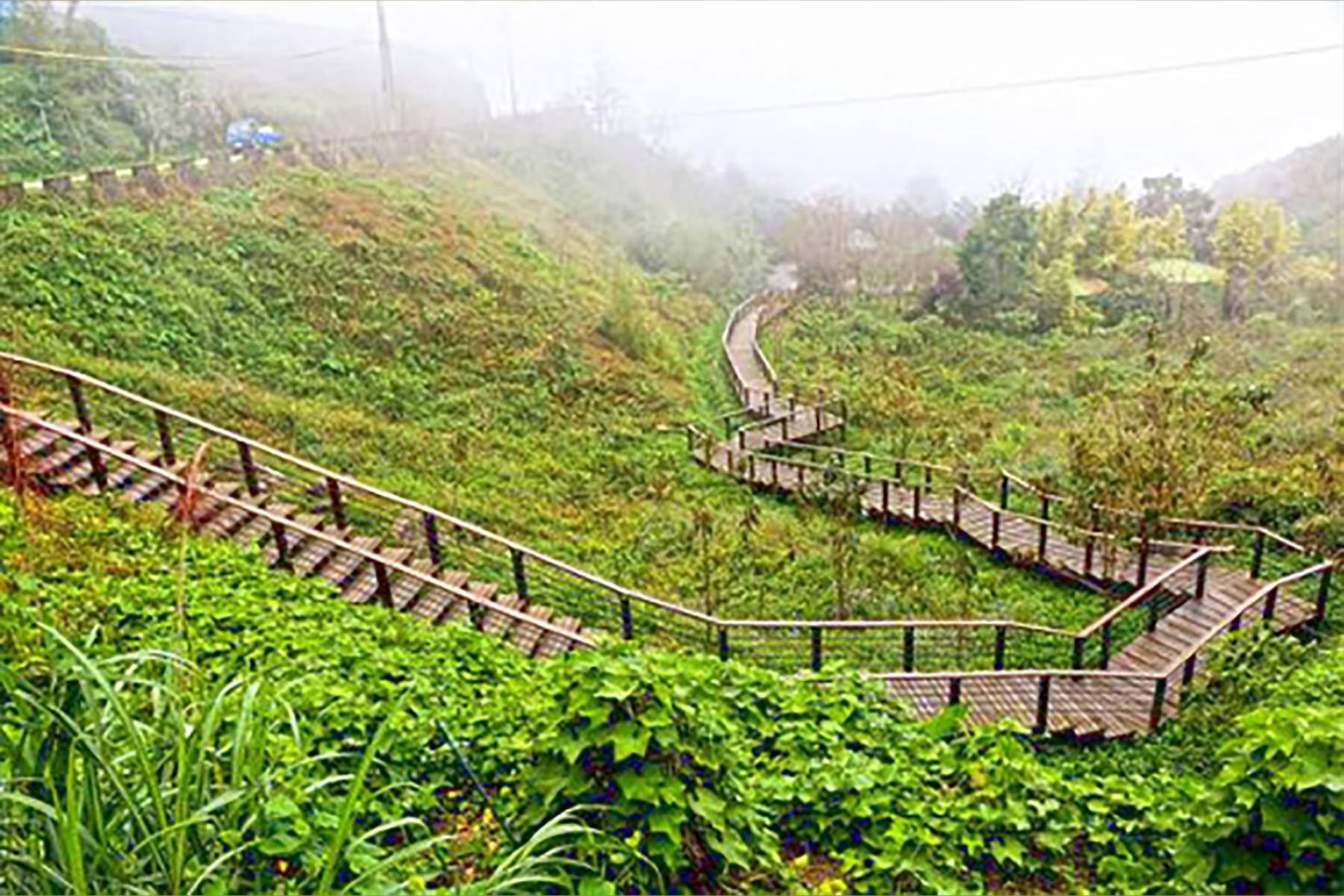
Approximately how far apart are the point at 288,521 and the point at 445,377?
886 cm

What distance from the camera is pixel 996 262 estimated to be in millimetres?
31016

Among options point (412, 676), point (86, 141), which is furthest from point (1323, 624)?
point (86, 141)

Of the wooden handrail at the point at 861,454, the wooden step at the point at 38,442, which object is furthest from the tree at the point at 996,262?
the wooden step at the point at 38,442

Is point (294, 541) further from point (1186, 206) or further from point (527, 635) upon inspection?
point (1186, 206)

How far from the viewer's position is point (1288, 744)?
3.35 meters

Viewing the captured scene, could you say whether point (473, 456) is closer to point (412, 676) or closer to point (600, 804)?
point (412, 676)

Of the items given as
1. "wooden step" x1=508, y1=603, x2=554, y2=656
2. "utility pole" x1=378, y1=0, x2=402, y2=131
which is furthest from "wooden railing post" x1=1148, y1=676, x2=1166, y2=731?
"utility pole" x1=378, y1=0, x2=402, y2=131

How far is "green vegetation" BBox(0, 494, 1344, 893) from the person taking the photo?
276cm

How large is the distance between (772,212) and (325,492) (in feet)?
154

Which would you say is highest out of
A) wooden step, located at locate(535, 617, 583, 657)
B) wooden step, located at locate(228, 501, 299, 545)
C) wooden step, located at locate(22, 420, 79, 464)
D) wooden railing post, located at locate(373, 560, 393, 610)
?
wooden step, located at locate(22, 420, 79, 464)

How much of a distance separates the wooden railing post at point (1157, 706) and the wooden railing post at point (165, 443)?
9.76 metres

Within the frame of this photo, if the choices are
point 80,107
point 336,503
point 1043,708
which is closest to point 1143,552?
point 1043,708

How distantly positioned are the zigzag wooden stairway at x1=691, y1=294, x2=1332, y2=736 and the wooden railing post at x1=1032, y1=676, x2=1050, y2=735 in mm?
13

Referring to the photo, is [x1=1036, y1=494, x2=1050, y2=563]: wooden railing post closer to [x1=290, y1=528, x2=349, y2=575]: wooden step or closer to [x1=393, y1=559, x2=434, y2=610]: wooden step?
[x1=393, y1=559, x2=434, y2=610]: wooden step
